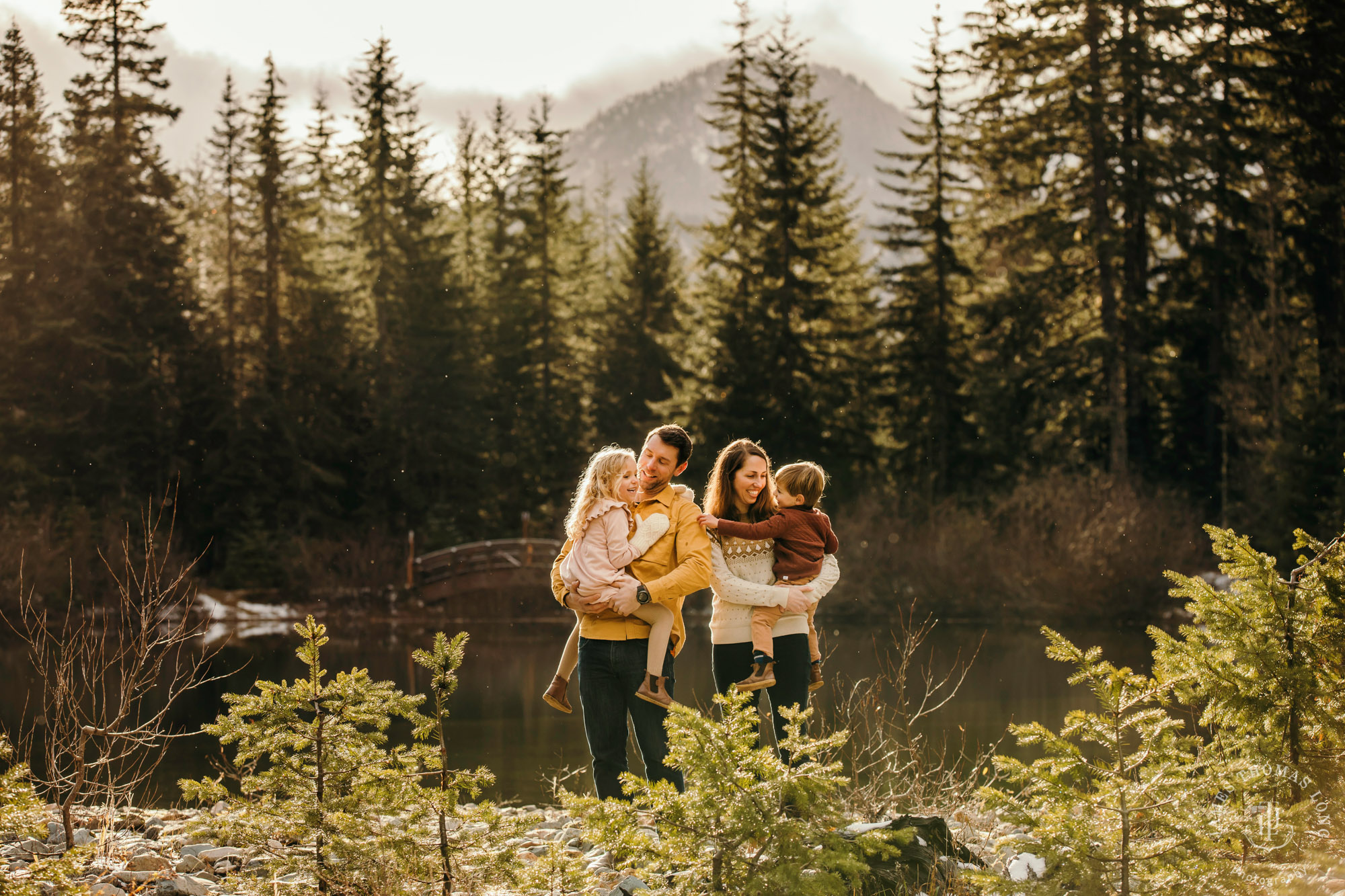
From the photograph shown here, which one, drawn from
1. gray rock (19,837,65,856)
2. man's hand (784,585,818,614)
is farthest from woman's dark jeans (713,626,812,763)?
gray rock (19,837,65,856)

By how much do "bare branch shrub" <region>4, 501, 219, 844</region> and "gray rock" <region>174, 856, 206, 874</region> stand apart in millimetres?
487

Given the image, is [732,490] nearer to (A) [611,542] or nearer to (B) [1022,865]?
(A) [611,542]

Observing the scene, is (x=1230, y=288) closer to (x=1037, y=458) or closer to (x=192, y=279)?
(x=1037, y=458)

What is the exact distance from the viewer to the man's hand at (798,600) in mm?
4504

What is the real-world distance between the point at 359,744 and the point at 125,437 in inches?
898

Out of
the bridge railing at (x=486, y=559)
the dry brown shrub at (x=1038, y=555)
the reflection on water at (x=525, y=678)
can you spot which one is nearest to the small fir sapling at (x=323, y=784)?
the reflection on water at (x=525, y=678)

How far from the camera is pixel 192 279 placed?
2516cm

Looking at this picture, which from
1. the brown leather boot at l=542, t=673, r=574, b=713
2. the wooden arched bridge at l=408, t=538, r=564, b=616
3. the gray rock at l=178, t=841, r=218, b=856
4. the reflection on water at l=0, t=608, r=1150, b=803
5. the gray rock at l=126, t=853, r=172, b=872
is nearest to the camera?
the brown leather boot at l=542, t=673, r=574, b=713

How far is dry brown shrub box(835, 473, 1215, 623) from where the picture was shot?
62.0 ft

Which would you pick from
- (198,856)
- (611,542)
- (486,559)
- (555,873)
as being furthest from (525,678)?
(555,873)

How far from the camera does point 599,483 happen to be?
418cm

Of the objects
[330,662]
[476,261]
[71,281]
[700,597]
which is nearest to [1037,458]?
[700,597]

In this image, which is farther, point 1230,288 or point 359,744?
point 1230,288

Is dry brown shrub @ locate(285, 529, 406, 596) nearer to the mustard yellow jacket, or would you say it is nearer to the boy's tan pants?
the boy's tan pants
